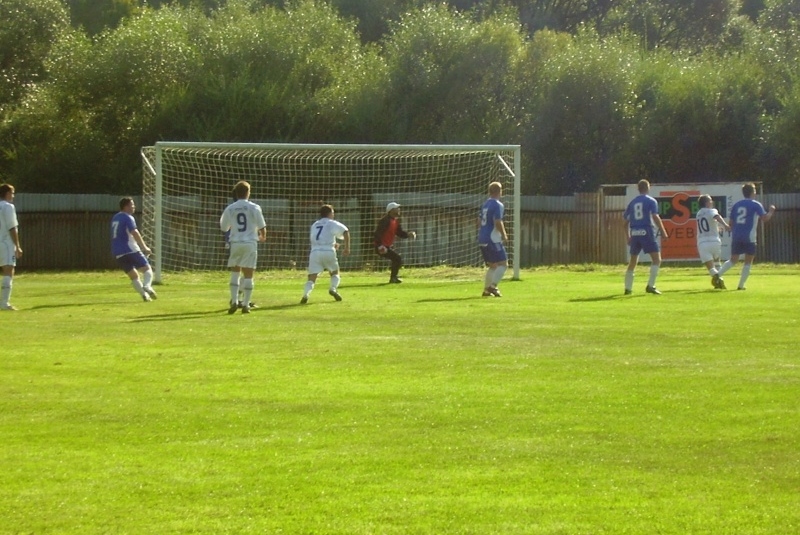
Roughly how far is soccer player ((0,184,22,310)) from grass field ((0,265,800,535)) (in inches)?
94.5

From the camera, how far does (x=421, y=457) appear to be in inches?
314

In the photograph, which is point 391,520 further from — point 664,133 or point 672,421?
point 664,133

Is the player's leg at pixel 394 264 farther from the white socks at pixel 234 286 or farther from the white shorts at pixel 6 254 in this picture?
the white shorts at pixel 6 254

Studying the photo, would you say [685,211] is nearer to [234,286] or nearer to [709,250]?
[709,250]

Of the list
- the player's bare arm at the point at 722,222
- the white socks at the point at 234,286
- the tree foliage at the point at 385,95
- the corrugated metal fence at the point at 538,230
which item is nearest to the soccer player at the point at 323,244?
the white socks at the point at 234,286

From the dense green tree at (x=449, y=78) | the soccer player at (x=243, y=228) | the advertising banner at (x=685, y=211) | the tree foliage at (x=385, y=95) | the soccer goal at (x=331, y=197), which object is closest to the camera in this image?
the soccer player at (x=243, y=228)

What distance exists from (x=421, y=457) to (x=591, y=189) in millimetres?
37168

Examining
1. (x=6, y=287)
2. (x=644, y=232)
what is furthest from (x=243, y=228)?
(x=644, y=232)

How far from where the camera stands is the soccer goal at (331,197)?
109 feet

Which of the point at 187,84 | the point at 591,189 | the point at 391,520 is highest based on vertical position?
the point at 187,84

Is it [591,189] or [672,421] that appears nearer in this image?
[672,421]

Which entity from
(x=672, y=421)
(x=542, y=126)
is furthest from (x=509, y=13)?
(x=672, y=421)

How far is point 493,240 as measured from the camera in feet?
72.1

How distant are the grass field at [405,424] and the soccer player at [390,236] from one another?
383 inches
